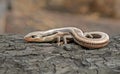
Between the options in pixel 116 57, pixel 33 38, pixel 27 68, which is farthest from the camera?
pixel 33 38

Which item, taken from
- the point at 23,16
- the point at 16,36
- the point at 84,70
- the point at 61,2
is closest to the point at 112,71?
the point at 84,70

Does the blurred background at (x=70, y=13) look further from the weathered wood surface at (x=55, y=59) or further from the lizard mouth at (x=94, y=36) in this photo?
the weathered wood surface at (x=55, y=59)

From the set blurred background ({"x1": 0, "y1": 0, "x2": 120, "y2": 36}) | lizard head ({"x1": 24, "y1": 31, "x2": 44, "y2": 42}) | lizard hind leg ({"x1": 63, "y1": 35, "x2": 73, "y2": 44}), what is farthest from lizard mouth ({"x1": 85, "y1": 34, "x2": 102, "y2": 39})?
A: blurred background ({"x1": 0, "y1": 0, "x2": 120, "y2": 36})

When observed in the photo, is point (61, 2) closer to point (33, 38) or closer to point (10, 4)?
point (10, 4)

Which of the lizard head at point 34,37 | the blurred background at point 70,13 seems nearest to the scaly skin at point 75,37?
the lizard head at point 34,37

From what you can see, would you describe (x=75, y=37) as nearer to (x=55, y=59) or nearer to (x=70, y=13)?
(x=55, y=59)

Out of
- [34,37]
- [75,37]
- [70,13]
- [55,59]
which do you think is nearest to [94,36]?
[75,37]

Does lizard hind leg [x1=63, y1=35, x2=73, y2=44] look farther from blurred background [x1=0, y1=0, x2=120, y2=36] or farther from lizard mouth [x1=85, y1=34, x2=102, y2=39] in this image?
blurred background [x1=0, y1=0, x2=120, y2=36]

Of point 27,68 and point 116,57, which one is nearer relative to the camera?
point 27,68
